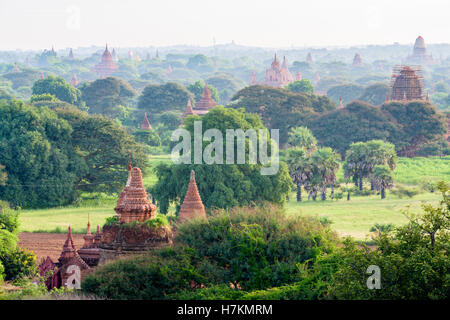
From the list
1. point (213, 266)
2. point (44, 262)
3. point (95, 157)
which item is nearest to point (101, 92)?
point (95, 157)

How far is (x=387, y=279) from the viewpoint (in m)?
19.1

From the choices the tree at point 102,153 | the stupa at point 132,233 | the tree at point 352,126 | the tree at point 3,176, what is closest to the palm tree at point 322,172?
the tree at point 102,153

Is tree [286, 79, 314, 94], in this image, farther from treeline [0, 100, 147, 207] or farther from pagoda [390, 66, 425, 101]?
treeline [0, 100, 147, 207]

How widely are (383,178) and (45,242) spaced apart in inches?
986

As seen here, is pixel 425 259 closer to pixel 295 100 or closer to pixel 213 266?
pixel 213 266

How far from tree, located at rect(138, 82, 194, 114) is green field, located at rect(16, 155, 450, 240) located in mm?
51680

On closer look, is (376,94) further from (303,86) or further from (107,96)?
(107,96)

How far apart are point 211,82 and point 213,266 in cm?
15416

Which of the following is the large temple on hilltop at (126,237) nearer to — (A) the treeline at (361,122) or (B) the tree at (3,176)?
(B) the tree at (3,176)

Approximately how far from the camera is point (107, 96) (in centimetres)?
11906

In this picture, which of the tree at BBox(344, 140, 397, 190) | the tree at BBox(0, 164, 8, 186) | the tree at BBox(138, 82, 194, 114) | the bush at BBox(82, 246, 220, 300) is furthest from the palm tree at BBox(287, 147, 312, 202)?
the tree at BBox(138, 82, 194, 114)

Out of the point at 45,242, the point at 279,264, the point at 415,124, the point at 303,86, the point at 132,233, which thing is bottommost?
the point at 45,242

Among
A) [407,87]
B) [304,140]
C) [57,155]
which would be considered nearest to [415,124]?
[407,87]

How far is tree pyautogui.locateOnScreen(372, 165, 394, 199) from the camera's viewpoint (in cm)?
5462
